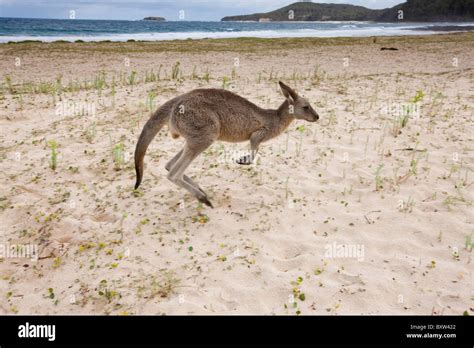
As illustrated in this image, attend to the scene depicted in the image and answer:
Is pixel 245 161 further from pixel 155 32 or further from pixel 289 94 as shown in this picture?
pixel 155 32

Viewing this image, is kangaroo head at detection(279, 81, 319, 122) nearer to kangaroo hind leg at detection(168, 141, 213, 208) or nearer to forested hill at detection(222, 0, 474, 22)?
kangaroo hind leg at detection(168, 141, 213, 208)

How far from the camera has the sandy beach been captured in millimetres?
3291

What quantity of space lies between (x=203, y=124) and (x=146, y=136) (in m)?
0.61

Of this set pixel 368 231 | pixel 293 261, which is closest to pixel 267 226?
pixel 293 261

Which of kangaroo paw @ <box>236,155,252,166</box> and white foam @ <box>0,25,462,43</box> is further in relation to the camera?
white foam @ <box>0,25,462,43</box>

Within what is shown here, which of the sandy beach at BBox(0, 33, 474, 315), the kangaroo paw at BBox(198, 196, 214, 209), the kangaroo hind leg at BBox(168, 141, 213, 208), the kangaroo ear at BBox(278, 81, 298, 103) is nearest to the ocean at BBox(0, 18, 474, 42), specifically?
the sandy beach at BBox(0, 33, 474, 315)

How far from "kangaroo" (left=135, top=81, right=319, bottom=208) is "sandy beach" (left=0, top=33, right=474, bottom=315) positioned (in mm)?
419

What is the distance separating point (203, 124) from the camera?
4504 millimetres

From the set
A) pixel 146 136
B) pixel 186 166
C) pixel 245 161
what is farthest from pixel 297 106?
pixel 146 136

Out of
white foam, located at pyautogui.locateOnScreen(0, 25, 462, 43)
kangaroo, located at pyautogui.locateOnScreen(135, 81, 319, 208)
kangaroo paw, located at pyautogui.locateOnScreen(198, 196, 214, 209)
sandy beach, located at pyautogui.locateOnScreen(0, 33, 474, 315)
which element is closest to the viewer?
sandy beach, located at pyautogui.locateOnScreen(0, 33, 474, 315)

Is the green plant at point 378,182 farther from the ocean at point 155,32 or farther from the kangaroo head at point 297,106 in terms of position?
the ocean at point 155,32

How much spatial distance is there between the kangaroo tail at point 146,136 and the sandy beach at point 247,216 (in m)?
0.51

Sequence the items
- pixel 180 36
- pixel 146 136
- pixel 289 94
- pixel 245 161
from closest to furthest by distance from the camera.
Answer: pixel 146 136, pixel 245 161, pixel 289 94, pixel 180 36

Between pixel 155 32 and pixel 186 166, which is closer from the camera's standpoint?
pixel 186 166
